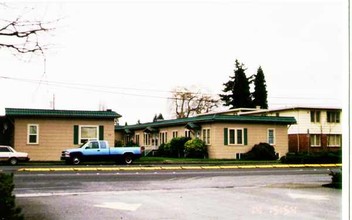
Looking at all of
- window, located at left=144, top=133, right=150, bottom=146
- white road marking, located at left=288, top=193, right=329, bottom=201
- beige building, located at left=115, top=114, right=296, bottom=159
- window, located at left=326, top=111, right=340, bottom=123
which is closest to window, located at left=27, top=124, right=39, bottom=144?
window, located at left=144, top=133, right=150, bottom=146

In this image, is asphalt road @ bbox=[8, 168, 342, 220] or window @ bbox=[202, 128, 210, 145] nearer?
asphalt road @ bbox=[8, 168, 342, 220]

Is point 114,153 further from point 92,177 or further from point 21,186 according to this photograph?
point 21,186

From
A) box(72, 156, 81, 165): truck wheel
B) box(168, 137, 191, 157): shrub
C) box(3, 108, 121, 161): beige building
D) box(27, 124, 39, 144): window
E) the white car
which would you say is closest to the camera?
the white car

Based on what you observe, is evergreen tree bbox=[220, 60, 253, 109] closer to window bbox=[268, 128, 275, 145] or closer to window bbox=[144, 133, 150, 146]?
window bbox=[144, 133, 150, 146]

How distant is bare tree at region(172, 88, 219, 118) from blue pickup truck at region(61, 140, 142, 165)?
4519mm

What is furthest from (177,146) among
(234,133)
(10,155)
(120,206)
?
(120,206)

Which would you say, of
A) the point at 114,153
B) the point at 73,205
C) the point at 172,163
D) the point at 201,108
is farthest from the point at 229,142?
the point at 73,205

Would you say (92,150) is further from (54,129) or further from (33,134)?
(54,129)

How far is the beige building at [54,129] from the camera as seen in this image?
15105 millimetres

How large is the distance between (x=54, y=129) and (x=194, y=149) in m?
11.0

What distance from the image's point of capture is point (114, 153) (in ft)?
63.4

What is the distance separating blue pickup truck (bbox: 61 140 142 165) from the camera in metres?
16.5

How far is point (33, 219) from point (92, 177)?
7192mm

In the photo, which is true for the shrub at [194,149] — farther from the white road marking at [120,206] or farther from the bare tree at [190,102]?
the white road marking at [120,206]
